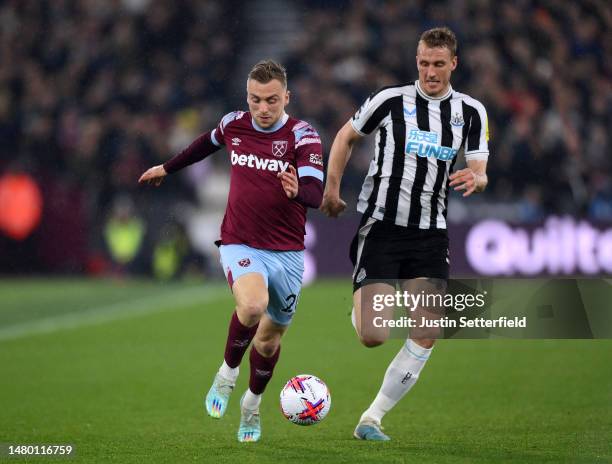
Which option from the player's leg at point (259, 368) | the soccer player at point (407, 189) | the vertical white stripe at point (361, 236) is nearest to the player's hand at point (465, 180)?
the soccer player at point (407, 189)

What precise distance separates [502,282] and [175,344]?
604cm

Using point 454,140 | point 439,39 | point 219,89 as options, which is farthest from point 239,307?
point 219,89

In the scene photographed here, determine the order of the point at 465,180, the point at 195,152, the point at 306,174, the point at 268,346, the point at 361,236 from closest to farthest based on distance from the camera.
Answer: the point at 465,180, the point at 306,174, the point at 268,346, the point at 361,236, the point at 195,152

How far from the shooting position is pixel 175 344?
38.5 ft

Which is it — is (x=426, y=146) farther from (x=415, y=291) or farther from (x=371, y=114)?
(x=415, y=291)

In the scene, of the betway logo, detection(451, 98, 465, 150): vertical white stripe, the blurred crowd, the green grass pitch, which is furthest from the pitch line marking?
detection(451, 98, 465, 150): vertical white stripe

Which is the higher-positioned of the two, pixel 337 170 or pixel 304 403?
pixel 337 170

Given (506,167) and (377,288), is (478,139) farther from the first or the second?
(506,167)

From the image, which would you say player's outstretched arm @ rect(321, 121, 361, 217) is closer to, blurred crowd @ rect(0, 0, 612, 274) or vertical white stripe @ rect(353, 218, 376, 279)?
vertical white stripe @ rect(353, 218, 376, 279)

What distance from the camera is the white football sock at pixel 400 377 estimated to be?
652cm

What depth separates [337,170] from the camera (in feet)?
21.2

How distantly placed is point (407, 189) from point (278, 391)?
2.82 metres

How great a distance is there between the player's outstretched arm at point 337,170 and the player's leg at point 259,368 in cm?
72

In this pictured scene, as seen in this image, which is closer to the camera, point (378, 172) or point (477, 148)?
point (477, 148)
